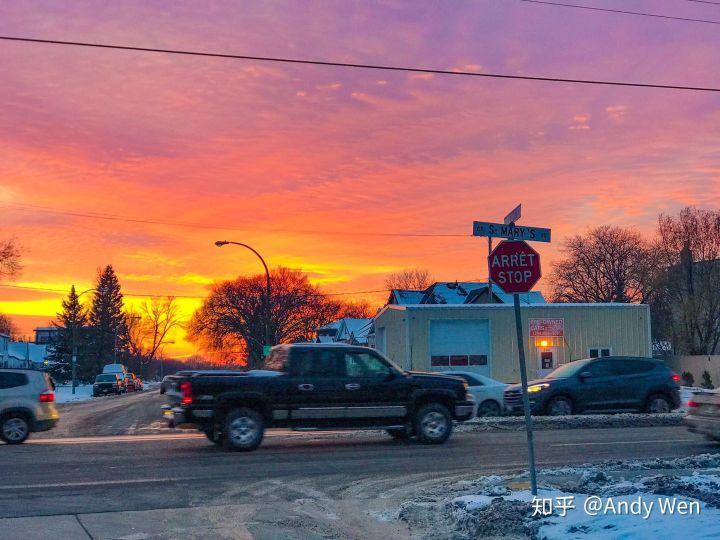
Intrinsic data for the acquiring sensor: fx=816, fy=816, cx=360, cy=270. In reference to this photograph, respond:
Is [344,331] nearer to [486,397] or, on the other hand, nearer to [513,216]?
[486,397]

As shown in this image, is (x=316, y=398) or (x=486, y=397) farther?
(x=486, y=397)

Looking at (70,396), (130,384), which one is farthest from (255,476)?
(130,384)

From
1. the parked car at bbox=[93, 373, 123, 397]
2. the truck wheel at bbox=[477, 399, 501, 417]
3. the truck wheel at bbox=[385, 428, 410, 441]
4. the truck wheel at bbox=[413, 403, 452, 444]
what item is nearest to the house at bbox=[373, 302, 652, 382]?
the truck wheel at bbox=[477, 399, 501, 417]

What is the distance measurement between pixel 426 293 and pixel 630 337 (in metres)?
25.8

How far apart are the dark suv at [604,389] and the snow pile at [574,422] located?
29.6 inches

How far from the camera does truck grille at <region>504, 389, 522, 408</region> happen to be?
873 inches

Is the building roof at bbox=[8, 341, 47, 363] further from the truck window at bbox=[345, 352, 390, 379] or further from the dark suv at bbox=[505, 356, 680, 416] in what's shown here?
the truck window at bbox=[345, 352, 390, 379]

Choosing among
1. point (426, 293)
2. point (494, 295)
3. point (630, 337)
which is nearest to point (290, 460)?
point (630, 337)

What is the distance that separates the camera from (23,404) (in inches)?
673

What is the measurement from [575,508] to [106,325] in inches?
4255

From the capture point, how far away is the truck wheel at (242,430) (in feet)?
48.3

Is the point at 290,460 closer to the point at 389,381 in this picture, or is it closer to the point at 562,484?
the point at 389,381

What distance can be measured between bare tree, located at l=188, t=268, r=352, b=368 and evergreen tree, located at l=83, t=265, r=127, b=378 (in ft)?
46.1

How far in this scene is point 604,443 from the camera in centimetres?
1591
